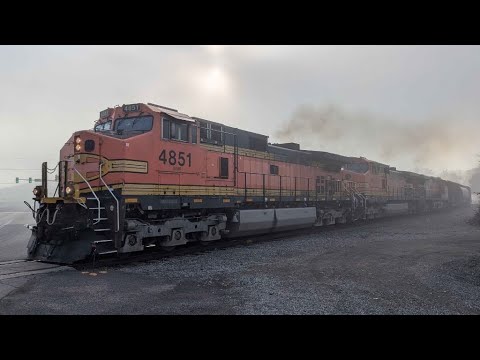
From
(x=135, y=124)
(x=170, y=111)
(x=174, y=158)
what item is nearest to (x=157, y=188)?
(x=174, y=158)

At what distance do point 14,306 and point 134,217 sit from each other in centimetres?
450

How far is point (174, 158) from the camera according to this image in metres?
11.4

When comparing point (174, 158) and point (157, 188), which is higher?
point (174, 158)

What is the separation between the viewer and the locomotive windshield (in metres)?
10.9

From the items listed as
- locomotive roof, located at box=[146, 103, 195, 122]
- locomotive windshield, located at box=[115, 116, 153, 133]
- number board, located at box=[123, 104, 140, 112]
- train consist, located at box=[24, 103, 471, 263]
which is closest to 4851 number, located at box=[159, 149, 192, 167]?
train consist, located at box=[24, 103, 471, 263]

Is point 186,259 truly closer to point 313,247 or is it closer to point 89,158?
point 89,158

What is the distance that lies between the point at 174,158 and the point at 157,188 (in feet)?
3.67

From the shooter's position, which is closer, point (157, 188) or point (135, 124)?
point (157, 188)

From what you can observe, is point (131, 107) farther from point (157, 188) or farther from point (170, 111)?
point (157, 188)

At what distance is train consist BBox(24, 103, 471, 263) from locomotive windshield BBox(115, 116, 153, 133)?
0.12 ft

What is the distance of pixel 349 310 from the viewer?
584 centimetres

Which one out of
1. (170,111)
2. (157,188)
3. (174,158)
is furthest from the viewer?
(170,111)

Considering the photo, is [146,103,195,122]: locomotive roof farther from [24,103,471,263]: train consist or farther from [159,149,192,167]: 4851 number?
[159,149,192,167]: 4851 number

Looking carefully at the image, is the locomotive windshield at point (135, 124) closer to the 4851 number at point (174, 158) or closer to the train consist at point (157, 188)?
the train consist at point (157, 188)
